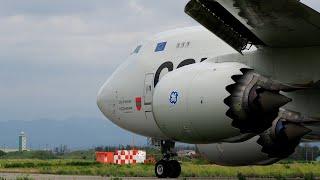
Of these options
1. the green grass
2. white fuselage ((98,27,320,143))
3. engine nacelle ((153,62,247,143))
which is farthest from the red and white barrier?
engine nacelle ((153,62,247,143))

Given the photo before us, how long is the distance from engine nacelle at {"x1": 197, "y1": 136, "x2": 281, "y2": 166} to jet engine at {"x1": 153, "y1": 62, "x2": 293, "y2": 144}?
12.6 feet

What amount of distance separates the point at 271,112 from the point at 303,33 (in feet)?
5.17

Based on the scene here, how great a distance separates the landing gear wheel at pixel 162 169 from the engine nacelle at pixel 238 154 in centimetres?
116

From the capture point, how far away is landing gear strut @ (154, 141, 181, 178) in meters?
20.0

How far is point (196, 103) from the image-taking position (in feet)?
43.8

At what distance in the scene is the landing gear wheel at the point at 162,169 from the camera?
1995 centimetres

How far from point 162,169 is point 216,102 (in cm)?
733

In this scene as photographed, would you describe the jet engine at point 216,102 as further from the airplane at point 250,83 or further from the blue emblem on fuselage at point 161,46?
the blue emblem on fuselage at point 161,46

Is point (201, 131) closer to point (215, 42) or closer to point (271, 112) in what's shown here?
A: point (271, 112)

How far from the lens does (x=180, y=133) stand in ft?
45.4

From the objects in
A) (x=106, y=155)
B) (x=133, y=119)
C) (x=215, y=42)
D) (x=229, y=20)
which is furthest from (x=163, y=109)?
(x=106, y=155)

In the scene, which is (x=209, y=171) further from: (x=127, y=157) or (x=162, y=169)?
(x=127, y=157)

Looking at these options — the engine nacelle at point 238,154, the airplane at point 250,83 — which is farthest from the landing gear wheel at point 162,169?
the airplane at point 250,83

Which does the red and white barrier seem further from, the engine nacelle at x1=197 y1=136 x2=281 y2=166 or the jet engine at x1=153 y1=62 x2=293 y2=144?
the jet engine at x1=153 y1=62 x2=293 y2=144
